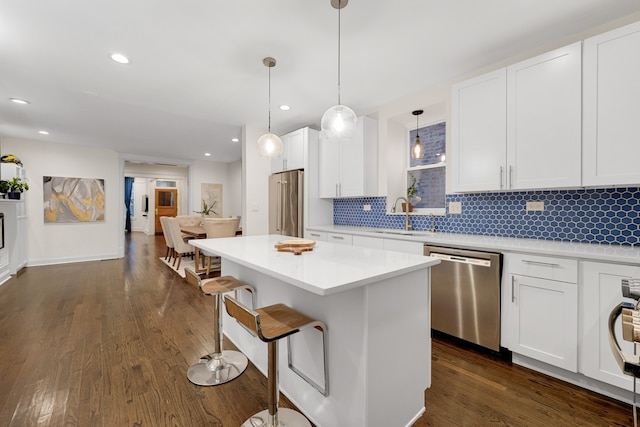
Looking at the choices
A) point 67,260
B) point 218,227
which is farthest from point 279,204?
point 67,260

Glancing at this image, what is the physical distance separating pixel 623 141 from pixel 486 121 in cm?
86

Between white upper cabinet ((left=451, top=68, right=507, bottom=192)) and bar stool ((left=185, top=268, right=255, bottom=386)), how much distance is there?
211 centimetres

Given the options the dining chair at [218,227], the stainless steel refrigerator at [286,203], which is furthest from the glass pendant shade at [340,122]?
the dining chair at [218,227]

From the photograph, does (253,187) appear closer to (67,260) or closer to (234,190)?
(234,190)

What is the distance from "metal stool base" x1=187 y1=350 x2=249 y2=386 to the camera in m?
1.89

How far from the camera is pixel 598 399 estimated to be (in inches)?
67.2

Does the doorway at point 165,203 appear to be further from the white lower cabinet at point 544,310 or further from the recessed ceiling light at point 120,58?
the white lower cabinet at point 544,310

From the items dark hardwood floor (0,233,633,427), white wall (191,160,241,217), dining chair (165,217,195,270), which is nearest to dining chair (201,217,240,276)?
dining chair (165,217,195,270)

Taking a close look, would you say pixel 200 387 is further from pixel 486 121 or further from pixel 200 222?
pixel 200 222

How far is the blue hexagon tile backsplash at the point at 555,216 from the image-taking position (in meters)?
1.99

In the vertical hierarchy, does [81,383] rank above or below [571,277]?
below

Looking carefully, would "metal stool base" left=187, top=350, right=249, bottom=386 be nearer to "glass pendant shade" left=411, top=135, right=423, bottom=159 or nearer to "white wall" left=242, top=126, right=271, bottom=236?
"white wall" left=242, top=126, right=271, bottom=236

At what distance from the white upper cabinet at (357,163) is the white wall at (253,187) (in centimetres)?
122

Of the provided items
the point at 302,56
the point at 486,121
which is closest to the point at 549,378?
the point at 486,121
